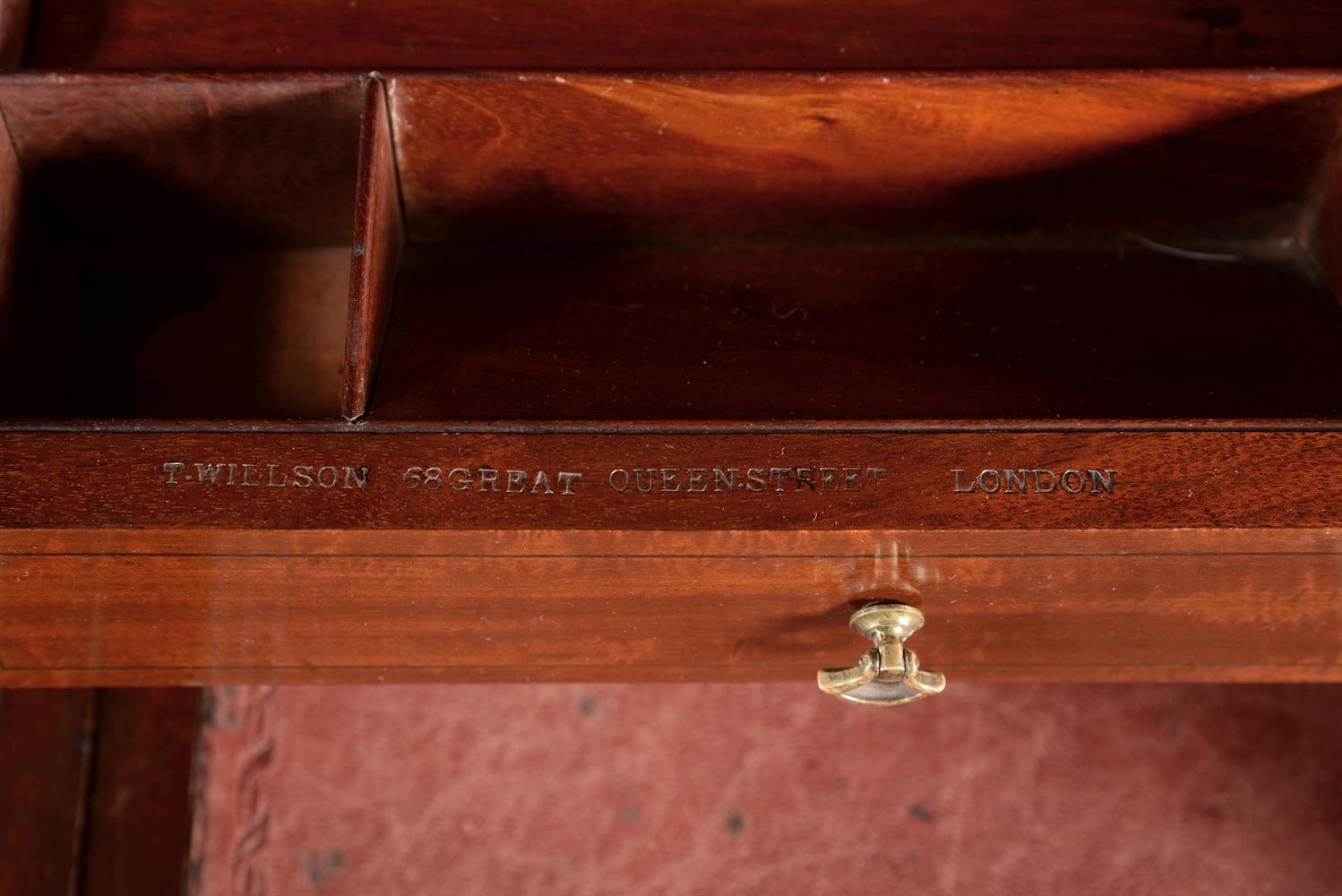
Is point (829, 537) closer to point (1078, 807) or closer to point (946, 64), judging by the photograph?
point (946, 64)

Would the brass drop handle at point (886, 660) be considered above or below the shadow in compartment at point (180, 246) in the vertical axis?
below

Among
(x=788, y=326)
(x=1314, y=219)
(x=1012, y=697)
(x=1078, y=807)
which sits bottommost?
(x=1078, y=807)

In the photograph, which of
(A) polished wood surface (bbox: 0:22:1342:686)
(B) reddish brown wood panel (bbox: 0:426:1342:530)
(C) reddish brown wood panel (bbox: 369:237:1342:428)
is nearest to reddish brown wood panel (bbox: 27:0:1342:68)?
(A) polished wood surface (bbox: 0:22:1342:686)

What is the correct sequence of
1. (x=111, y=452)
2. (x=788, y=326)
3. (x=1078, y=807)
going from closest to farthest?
1. (x=111, y=452)
2. (x=788, y=326)
3. (x=1078, y=807)

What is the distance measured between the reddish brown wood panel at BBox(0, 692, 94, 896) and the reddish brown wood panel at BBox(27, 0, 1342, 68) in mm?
645

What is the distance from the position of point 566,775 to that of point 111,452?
62 cm

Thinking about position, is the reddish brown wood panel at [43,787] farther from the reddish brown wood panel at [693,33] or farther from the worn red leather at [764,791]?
the reddish brown wood panel at [693,33]

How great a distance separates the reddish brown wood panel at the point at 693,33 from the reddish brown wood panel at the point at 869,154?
5 centimetres

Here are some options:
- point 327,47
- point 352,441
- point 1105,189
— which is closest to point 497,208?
point 327,47

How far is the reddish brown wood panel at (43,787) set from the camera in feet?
3.74

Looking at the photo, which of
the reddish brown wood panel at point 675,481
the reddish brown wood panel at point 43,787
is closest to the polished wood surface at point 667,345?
the reddish brown wood panel at point 675,481

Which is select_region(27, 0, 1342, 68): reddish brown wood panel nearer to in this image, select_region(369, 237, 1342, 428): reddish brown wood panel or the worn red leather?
select_region(369, 237, 1342, 428): reddish brown wood panel

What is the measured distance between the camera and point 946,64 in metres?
0.94

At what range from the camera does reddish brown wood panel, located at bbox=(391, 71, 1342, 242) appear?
88 cm
